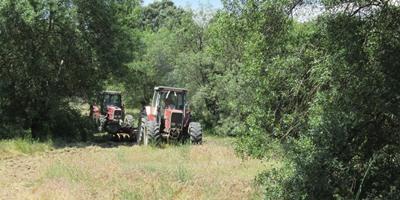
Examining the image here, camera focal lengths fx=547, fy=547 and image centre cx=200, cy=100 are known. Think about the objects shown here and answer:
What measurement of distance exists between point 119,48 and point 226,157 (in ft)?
28.0

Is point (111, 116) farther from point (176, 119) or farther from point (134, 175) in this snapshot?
point (134, 175)

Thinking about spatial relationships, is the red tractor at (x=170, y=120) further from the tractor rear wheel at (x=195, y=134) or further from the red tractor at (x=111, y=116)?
the red tractor at (x=111, y=116)

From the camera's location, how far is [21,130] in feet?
68.8

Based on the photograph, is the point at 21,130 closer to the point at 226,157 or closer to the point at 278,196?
the point at 226,157

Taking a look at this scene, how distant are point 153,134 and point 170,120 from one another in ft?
2.88

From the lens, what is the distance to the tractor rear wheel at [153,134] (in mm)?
18922

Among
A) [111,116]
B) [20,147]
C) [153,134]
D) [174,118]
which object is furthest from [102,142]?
[20,147]

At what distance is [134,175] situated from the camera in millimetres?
12133

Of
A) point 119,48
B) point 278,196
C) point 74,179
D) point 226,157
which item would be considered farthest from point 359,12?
point 119,48

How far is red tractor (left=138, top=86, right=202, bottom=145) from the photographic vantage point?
19.3 meters

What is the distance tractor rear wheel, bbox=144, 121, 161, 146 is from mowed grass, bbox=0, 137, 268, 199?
3.83 feet

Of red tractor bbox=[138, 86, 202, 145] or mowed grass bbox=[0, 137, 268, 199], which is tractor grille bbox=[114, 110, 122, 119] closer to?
red tractor bbox=[138, 86, 202, 145]

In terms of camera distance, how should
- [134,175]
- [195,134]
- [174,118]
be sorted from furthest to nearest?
1. [174,118]
2. [195,134]
3. [134,175]

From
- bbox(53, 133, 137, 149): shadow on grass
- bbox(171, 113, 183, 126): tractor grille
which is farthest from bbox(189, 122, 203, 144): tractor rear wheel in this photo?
bbox(53, 133, 137, 149): shadow on grass
